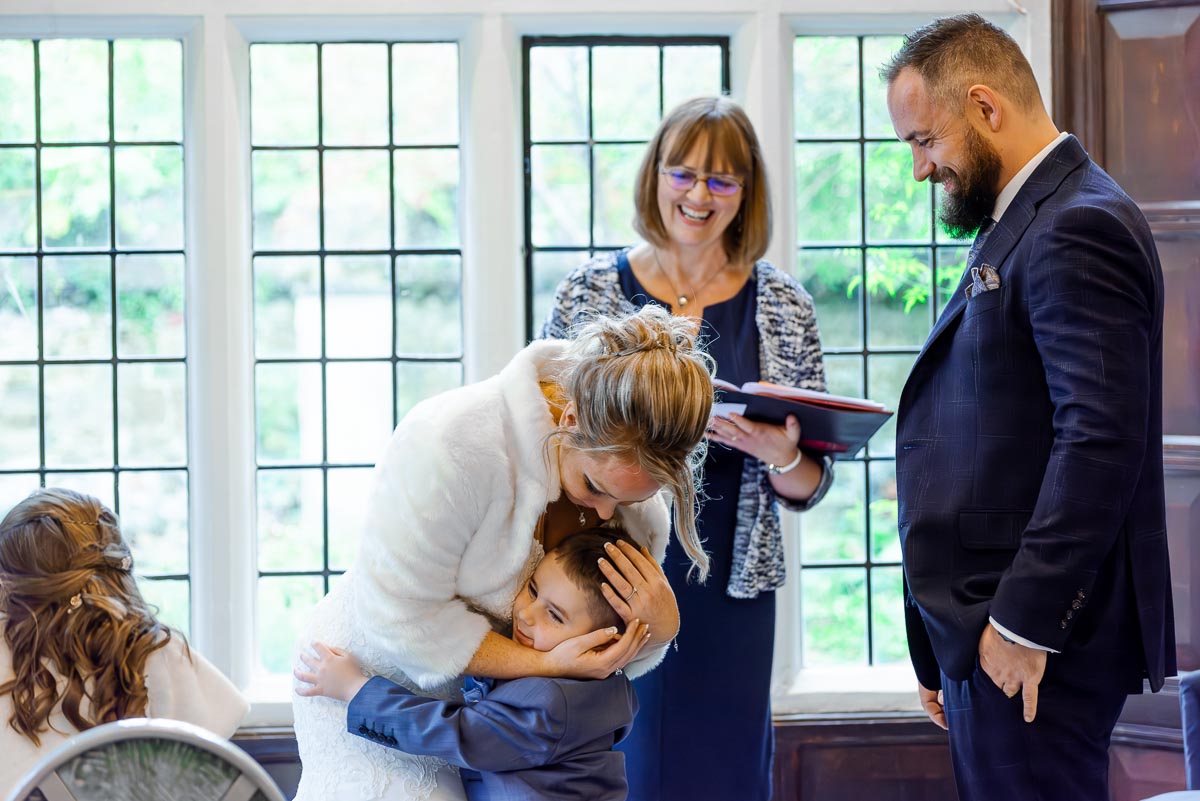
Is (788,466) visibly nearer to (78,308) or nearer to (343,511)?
(343,511)

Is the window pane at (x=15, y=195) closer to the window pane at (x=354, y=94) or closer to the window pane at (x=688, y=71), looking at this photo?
the window pane at (x=354, y=94)

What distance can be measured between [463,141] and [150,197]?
934 mm

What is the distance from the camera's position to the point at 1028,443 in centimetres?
181

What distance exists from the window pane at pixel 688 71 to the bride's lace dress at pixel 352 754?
2099mm

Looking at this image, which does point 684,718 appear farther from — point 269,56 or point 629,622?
point 269,56

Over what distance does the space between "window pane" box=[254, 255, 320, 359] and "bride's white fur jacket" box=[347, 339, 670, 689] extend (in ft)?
6.03

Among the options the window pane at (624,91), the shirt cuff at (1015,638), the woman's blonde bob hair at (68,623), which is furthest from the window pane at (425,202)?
the shirt cuff at (1015,638)

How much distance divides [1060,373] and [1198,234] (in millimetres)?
1690

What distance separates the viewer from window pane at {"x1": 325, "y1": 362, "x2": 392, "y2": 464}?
3568mm

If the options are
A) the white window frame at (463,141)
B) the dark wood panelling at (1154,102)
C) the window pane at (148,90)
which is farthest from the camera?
the window pane at (148,90)

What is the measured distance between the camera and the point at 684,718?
99.2 inches

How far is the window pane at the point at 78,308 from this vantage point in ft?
11.4

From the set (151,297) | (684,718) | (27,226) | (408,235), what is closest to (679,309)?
(684,718)

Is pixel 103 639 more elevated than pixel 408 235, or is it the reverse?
pixel 408 235
